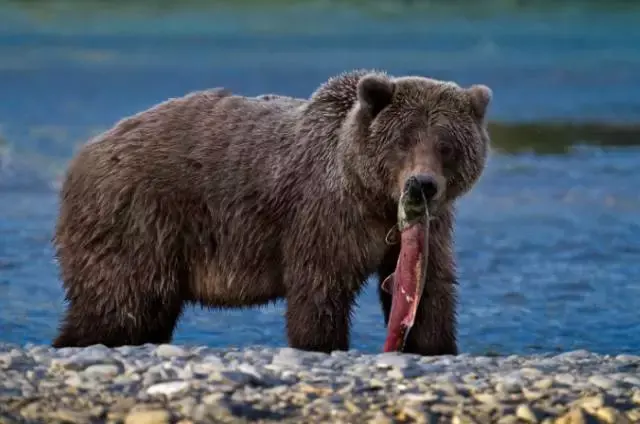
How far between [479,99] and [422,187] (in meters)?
0.65

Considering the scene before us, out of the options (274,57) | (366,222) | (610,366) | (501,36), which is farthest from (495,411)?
(501,36)

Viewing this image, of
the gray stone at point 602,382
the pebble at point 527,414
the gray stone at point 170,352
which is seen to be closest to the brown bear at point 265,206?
the gray stone at point 170,352

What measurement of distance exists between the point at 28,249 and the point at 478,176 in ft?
19.4

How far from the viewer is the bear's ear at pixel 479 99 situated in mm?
7898

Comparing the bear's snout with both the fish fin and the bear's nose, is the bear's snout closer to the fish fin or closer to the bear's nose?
the bear's nose

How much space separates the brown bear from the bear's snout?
0.31 feet

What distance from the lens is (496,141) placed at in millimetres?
20172

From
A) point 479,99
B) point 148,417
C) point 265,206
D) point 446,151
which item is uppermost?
point 479,99

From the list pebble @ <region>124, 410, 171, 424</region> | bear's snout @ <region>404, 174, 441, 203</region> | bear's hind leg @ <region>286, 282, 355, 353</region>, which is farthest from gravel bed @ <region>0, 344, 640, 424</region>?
bear's snout @ <region>404, 174, 441, 203</region>

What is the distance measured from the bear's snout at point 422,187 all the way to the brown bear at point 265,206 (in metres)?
0.10

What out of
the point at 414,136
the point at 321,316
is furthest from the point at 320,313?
the point at 414,136

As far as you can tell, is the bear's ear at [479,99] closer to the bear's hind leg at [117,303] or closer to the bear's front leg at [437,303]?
the bear's front leg at [437,303]

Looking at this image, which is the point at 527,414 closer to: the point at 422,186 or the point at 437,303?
the point at 422,186

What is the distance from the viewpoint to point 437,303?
8.10 meters
